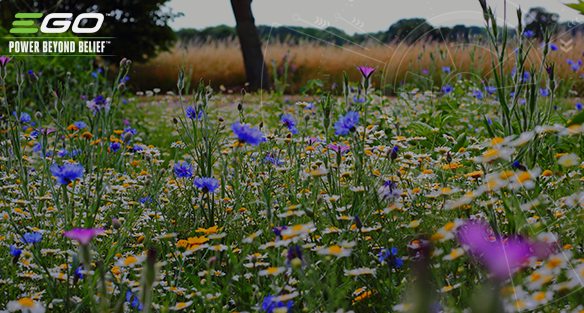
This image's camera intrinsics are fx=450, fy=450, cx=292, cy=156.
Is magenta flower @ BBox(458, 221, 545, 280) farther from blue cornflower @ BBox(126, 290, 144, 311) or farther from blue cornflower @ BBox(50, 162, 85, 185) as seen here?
blue cornflower @ BBox(50, 162, 85, 185)

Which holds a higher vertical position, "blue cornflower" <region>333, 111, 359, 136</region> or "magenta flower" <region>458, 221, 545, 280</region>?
"blue cornflower" <region>333, 111, 359, 136</region>

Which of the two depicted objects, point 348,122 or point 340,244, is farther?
point 348,122

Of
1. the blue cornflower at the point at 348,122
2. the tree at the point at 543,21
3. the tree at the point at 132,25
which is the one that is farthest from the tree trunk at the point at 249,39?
the blue cornflower at the point at 348,122

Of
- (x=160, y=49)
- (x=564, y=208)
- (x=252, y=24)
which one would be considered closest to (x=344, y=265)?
(x=564, y=208)

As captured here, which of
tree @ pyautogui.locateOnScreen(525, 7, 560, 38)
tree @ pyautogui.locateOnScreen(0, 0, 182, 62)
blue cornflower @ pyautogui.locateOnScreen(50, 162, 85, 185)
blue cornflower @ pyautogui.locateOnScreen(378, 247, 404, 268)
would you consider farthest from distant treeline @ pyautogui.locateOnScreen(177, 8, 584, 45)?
tree @ pyautogui.locateOnScreen(0, 0, 182, 62)

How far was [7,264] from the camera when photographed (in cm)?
165

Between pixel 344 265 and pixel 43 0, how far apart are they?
1596 centimetres

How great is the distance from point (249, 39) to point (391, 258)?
9.10 meters

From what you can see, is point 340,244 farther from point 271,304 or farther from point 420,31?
point 420,31

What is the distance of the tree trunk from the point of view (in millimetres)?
9633

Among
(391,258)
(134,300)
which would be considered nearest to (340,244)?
(391,258)

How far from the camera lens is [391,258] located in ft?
4.64

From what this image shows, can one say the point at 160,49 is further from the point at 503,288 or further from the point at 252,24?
the point at 503,288

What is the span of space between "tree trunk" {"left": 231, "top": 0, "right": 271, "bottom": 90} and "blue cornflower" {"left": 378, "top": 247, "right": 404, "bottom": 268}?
8294 mm
